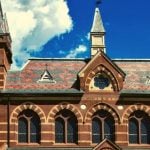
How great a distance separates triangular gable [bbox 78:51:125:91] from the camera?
5406 cm

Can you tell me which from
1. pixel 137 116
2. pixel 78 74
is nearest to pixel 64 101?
pixel 78 74

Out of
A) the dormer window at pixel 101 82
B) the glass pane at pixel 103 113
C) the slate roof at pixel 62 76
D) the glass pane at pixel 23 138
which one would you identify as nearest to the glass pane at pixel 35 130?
the glass pane at pixel 23 138

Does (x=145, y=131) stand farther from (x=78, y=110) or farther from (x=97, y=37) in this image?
(x=97, y=37)

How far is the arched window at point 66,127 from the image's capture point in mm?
53344

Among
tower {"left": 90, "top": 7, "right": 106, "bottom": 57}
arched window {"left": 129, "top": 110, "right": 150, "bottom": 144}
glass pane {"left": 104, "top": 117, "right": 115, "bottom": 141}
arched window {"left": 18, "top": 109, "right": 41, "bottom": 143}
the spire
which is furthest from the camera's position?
tower {"left": 90, "top": 7, "right": 106, "bottom": 57}

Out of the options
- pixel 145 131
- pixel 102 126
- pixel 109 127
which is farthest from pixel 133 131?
pixel 102 126

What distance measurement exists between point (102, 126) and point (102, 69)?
16.8 ft

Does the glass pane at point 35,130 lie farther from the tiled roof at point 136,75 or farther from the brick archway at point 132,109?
the tiled roof at point 136,75

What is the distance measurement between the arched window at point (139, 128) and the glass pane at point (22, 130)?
9243mm

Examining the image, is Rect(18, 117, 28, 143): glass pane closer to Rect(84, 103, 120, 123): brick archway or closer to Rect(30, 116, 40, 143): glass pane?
Rect(30, 116, 40, 143): glass pane

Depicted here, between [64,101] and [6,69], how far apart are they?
675 centimetres

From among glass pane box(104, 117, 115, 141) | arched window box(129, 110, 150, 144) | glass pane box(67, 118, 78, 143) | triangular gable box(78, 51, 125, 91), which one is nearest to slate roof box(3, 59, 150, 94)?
triangular gable box(78, 51, 125, 91)

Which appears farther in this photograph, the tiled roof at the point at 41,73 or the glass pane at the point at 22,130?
the tiled roof at the point at 41,73

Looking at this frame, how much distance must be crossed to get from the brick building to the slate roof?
9cm
